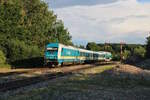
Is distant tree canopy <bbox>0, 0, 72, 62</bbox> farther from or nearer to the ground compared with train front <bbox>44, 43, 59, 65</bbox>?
farther from the ground

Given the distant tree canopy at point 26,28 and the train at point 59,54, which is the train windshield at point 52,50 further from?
the distant tree canopy at point 26,28

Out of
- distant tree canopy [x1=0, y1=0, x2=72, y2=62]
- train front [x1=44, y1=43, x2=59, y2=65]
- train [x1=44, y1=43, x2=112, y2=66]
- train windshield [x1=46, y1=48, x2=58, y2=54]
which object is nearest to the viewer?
train front [x1=44, y1=43, x2=59, y2=65]

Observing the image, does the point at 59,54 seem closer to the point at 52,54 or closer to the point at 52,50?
the point at 52,54

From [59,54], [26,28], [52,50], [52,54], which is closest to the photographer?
[59,54]

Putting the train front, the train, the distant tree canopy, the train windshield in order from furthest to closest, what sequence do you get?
1. the distant tree canopy
2. the train windshield
3. the train
4. the train front

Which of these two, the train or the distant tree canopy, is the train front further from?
the distant tree canopy

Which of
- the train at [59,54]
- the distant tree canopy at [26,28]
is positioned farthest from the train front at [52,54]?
the distant tree canopy at [26,28]

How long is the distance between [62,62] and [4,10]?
20185mm

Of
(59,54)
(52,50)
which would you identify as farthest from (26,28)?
(59,54)

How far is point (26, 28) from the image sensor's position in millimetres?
66750

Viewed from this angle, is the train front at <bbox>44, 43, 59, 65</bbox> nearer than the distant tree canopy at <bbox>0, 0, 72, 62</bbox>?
Yes

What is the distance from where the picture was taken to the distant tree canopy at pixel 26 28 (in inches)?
2064

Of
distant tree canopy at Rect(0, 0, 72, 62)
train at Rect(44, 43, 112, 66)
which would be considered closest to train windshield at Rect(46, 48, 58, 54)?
train at Rect(44, 43, 112, 66)

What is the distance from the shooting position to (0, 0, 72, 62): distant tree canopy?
172ft
